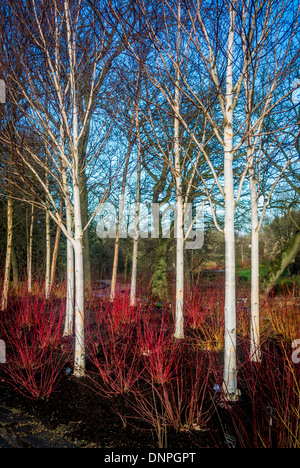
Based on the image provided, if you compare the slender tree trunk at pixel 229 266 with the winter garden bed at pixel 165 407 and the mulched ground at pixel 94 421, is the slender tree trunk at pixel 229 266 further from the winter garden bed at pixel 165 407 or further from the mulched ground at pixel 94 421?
the mulched ground at pixel 94 421

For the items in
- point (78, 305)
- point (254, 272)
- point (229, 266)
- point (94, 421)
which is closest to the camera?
Result: point (94, 421)

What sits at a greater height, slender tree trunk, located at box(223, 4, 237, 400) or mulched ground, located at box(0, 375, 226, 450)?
slender tree trunk, located at box(223, 4, 237, 400)

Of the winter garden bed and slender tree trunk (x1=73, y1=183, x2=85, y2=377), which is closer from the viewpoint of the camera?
the winter garden bed

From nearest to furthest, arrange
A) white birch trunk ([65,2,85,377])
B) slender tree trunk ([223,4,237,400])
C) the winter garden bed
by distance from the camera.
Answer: the winter garden bed, slender tree trunk ([223,4,237,400]), white birch trunk ([65,2,85,377])

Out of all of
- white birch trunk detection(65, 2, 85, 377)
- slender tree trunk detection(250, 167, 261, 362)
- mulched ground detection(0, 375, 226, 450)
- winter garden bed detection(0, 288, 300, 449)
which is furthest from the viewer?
slender tree trunk detection(250, 167, 261, 362)

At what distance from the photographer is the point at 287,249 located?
33.4 feet

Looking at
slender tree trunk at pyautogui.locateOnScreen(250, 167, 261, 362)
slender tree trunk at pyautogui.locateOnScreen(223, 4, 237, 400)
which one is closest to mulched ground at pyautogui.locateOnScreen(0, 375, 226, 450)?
slender tree trunk at pyautogui.locateOnScreen(223, 4, 237, 400)

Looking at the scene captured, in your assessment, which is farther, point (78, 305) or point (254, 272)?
point (254, 272)

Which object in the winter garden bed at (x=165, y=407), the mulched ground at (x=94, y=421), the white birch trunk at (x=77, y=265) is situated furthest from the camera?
the white birch trunk at (x=77, y=265)

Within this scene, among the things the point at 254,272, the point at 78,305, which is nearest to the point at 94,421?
the point at 78,305

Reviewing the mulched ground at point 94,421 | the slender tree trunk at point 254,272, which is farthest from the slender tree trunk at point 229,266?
the slender tree trunk at point 254,272

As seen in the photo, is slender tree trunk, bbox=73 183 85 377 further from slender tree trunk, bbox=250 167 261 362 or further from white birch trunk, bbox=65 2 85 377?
slender tree trunk, bbox=250 167 261 362

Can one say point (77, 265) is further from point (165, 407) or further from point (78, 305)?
point (165, 407)

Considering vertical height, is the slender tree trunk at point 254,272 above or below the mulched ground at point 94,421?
above
